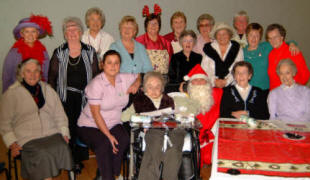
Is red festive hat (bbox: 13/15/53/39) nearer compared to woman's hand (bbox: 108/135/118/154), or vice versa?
woman's hand (bbox: 108/135/118/154)

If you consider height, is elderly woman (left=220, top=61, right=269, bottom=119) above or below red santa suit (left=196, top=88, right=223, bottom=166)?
above

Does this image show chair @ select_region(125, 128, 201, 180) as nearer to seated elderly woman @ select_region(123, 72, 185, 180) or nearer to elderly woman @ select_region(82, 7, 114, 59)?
Result: seated elderly woman @ select_region(123, 72, 185, 180)

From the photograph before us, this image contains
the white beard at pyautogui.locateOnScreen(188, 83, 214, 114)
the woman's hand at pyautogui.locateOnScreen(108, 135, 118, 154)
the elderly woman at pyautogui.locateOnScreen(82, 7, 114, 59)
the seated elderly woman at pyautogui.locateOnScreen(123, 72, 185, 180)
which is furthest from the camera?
the elderly woman at pyautogui.locateOnScreen(82, 7, 114, 59)

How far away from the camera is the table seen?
65.7 inches

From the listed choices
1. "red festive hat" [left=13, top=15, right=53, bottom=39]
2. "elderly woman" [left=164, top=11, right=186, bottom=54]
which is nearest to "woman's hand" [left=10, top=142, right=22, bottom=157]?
"red festive hat" [left=13, top=15, right=53, bottom=39]

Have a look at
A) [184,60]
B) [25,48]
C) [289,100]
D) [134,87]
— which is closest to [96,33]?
[25,48]

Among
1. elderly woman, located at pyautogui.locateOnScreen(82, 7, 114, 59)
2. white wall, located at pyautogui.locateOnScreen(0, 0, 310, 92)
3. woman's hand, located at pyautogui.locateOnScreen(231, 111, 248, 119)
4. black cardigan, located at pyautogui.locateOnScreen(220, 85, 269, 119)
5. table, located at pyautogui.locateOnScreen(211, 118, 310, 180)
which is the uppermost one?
white wall, located at pyautogui.locateOnScreen(0, 0, 310, 92)

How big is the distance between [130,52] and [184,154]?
142cm

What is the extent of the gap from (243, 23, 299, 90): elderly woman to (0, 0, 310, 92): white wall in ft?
5.96

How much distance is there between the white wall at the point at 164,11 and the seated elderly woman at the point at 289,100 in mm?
2522

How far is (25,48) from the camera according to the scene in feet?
10.2

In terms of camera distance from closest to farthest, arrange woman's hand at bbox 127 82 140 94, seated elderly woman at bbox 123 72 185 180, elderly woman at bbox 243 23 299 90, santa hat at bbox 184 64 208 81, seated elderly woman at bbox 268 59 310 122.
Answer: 1. seated elderly woman at bbox 123 72 185 180
2. seated elderly woman at bbox 268 59 310 122
3. woman's hand at bbox 127 82 140 94
4. santa hat at bbox 184 64 208 81
5. elderly woman at bbox 243 23 299 90

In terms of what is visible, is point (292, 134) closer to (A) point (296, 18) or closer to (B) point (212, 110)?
(B) point (212, 110)

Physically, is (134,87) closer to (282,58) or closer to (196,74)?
(196,74)
